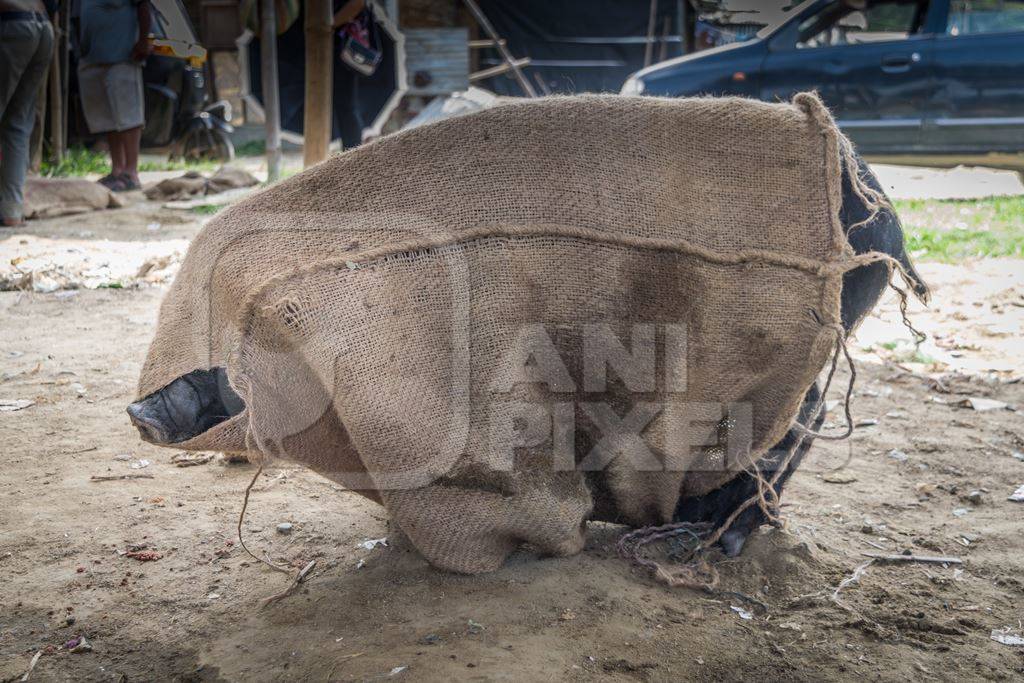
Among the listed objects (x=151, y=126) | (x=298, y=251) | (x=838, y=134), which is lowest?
(x=151, y=126)

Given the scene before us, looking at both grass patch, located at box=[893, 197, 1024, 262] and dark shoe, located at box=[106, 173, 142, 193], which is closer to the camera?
grass patch, located at box=[893, 197, 1024, 262]

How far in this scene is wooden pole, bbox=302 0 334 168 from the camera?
5.84m

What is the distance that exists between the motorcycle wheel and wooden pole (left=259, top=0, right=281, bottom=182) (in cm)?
355

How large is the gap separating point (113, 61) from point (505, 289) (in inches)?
243

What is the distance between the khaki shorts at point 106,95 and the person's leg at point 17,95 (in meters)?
0.94

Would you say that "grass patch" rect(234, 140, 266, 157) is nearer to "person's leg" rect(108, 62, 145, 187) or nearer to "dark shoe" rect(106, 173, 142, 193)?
"dark shoe" rect(106, 173, 142, 193)

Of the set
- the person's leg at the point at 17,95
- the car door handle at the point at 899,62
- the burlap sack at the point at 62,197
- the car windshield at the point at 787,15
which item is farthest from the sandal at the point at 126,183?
the car door handle at the point at 899,62

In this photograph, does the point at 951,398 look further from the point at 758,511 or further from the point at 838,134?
the point at 838,134

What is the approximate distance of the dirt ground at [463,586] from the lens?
1824 millimetres

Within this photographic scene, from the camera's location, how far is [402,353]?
179 centimetres

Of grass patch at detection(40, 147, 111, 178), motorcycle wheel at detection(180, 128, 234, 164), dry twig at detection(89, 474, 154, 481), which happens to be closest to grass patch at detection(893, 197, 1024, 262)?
dry twig at detection(89, 474, 154, 481)

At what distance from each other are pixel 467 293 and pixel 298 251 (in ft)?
1.07

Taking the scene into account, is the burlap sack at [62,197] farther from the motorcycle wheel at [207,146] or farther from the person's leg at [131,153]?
the motorcycle wheel at [207,146]

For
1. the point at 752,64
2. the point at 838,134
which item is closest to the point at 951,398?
the point at 838,134
